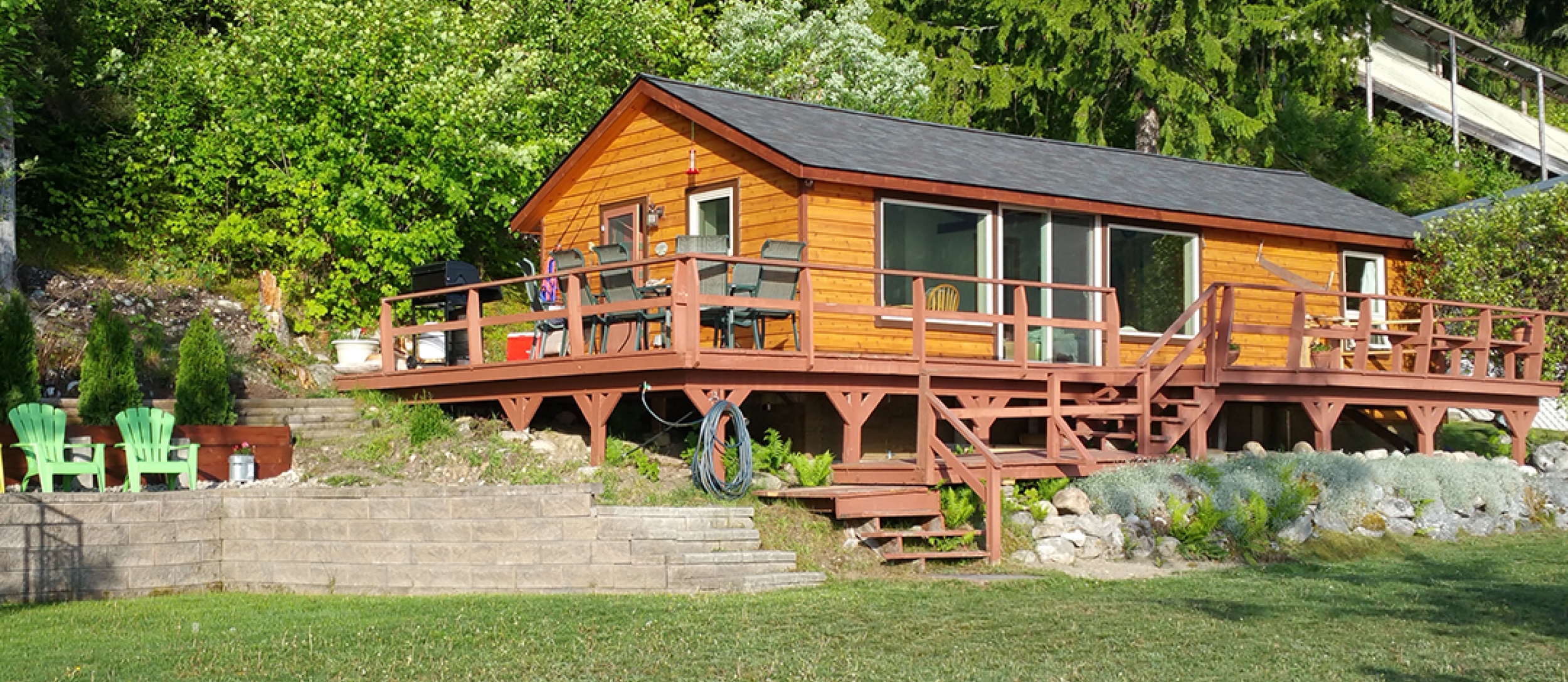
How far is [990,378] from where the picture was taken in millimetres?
15109

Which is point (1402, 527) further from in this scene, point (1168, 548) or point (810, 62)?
point (810, 62)

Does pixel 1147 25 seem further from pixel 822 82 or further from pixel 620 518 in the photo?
pixel 620 518

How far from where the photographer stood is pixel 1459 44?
4366cm

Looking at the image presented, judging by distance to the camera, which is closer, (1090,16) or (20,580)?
(20,580)

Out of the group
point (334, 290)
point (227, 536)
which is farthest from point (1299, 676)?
point (334, 290)

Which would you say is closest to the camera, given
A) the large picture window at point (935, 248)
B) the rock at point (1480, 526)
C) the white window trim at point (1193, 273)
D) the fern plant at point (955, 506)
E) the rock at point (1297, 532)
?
the fern plant at point (955, 506)

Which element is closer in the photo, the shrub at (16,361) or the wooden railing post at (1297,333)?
the shrub at (16,361)

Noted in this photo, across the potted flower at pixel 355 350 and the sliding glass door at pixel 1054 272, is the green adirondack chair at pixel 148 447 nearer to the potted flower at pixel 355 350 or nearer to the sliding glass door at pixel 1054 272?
the potted flower at pixel 355 350

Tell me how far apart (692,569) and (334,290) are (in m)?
12.0

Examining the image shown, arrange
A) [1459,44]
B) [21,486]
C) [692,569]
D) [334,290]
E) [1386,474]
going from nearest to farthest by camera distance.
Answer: [692,569] → [21,486] → [1386,474] → [334,290] → [1459,44]

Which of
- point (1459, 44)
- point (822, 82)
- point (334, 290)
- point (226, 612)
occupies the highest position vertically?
point (1459, 44)

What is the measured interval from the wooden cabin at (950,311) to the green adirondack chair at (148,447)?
2.71 metres

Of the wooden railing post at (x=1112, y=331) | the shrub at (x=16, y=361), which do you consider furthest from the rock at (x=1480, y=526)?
the shrub at (x=16, y=361)

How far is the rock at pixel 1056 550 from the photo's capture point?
40.5 ft
